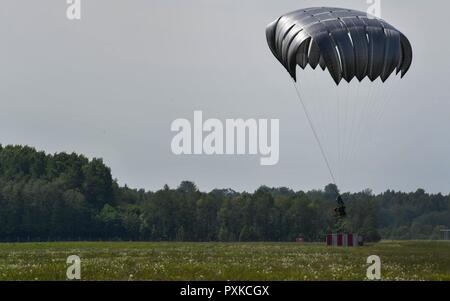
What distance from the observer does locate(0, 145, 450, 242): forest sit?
129 metres

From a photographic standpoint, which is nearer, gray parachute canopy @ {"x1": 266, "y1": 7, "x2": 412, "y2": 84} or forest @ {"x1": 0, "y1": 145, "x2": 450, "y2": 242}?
gray parachute canopy @ {"x1": 266, "y1": 7, "x2": 412, "y2": 84}

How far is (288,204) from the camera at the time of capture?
151375mm

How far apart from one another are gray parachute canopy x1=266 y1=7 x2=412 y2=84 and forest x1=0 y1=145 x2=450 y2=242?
87.2 meters

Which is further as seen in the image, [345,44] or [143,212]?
[143,212]

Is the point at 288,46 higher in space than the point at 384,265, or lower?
higher

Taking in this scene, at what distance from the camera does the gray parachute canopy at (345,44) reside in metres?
33.0

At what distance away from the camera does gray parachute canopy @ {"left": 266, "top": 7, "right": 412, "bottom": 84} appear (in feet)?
108

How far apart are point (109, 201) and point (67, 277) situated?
122356 mm

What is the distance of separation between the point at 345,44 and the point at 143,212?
11436cm

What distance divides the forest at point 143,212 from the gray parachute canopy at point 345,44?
→ 286 ft

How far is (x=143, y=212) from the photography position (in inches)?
5704

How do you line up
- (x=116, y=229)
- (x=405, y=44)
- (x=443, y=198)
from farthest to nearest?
(x=443, y=198), (x=116, y=229), (x=405, y=44)
